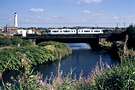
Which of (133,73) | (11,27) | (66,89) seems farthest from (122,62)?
(11,27)

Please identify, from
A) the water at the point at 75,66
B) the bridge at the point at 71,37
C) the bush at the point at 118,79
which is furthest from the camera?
the bridge at the point at 71,37

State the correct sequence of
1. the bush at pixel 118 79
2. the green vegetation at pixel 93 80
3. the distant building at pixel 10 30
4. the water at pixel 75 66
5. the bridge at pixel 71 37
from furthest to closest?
1. the distant building at pixel 10 30
2. the bridge at pixel 71 37
3. the water at pixel 75 66
4. the bush at pixel 118 79
5. the green vegetation at pixel 93 80

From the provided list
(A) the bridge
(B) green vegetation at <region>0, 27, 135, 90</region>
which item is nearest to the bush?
(B) green vegetation at <region>0, 27, 135, 90</region>

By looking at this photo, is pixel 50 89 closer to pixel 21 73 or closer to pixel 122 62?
pixel 21 73

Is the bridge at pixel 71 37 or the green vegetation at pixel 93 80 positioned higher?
the green vegetation at pixel 93 80

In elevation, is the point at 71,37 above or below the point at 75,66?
below

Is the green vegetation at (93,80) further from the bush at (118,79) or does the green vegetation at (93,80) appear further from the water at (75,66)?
the water at (75,66)

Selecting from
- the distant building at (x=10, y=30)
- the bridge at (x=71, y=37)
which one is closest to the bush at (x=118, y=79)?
the bridge at (x=71, y=37)

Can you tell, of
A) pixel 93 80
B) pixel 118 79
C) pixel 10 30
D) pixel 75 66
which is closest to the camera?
pixel 118 79

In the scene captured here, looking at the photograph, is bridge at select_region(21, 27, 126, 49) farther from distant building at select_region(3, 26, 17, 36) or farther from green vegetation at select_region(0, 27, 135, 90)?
green vegetation at select_region(0, 27, 135, 90)

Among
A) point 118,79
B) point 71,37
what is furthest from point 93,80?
point 71,37

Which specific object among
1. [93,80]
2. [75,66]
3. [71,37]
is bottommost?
[71,37]

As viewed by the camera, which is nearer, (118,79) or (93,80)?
(118,79)

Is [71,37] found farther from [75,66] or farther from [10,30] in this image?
[75,66]
